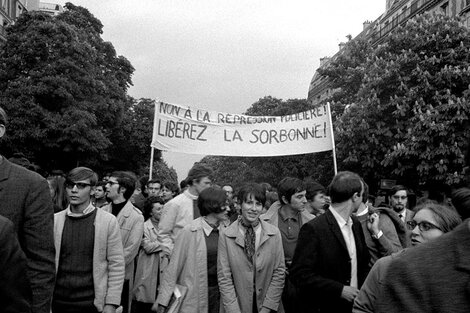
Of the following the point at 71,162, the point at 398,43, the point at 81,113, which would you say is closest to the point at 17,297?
the point at 398,43

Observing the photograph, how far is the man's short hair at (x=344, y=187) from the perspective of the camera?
4230 mm

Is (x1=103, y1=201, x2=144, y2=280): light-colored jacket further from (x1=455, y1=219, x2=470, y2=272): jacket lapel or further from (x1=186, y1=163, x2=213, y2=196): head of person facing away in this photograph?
(x1=455, y1=219, x2=470, y2=272): jacket lapel

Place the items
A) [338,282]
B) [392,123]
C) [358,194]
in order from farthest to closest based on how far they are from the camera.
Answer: [392,123], [358,194], [338,282]

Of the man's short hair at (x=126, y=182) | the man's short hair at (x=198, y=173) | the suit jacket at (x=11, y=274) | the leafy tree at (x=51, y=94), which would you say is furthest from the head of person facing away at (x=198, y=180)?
the leafy tree at (x=51, y=94)

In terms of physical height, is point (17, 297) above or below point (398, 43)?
below

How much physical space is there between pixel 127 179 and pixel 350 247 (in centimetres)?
294

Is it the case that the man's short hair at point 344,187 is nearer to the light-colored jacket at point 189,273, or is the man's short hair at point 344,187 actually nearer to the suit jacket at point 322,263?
the suit jacket at point 322,263

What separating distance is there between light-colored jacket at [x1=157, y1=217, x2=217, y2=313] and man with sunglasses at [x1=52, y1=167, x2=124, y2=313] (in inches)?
20.5

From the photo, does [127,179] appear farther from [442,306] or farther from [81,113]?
[81,113]

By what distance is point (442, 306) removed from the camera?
126 centimetres

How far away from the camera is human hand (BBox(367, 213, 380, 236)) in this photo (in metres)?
4.51

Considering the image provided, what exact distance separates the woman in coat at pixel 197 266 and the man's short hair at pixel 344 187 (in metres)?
1.29

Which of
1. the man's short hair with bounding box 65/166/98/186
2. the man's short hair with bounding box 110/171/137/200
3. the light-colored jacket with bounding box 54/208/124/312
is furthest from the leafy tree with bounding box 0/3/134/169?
the light-colored jacket with bounding box 54/208/124/312

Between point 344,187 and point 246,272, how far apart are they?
1.31 metres
